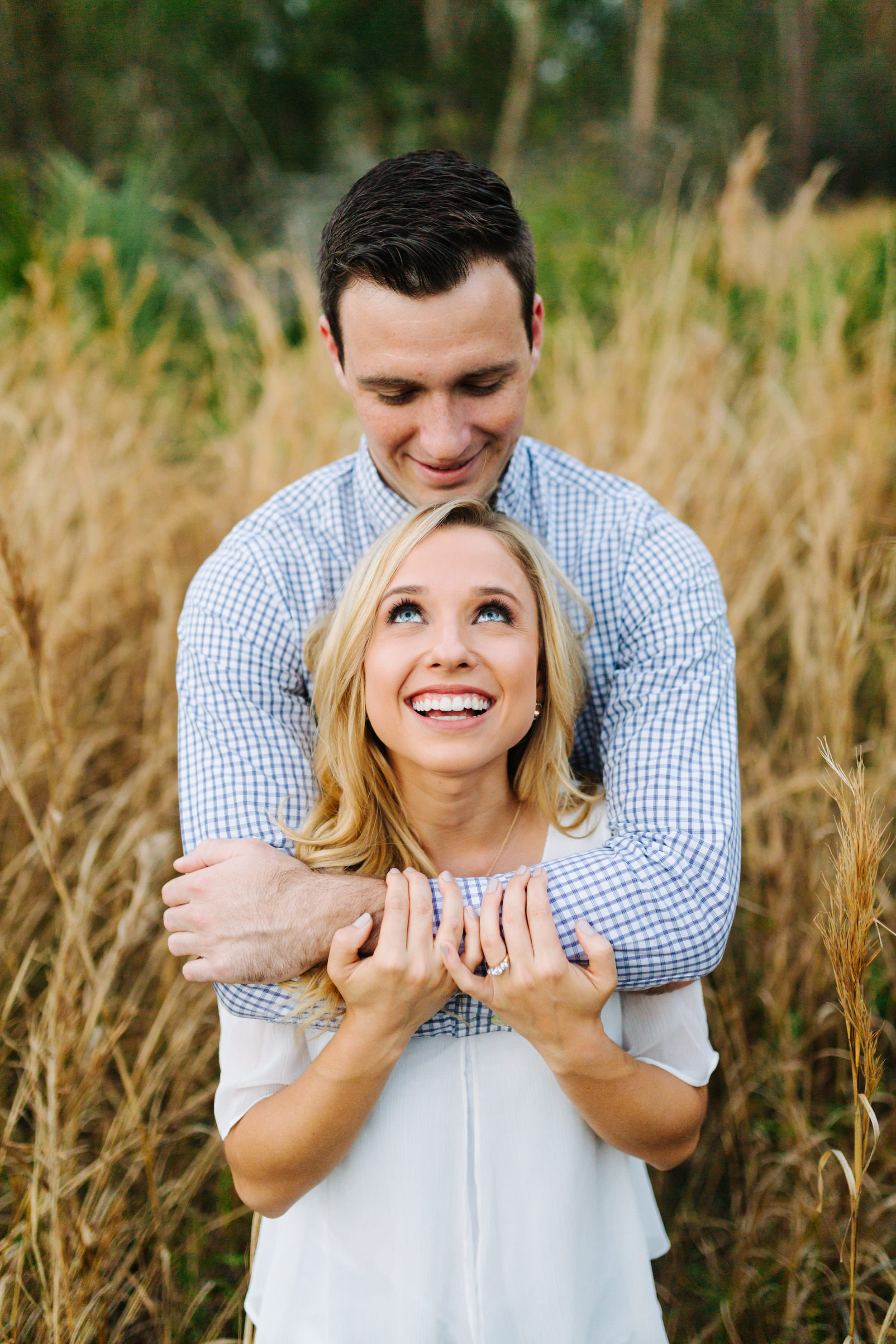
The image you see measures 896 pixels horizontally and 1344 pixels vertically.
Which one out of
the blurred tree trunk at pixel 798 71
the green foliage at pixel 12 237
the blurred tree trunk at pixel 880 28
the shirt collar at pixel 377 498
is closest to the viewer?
the shirt collar at pixel 377 498

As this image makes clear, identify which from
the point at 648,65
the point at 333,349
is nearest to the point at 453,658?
the point at 333,349

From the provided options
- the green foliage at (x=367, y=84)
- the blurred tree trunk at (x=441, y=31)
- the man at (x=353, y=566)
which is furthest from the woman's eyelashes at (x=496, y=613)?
the blurred tree trunk at (x=441, y=31)

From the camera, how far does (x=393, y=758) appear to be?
1.63 metres

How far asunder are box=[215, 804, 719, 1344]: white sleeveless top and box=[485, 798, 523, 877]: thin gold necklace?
29 cm

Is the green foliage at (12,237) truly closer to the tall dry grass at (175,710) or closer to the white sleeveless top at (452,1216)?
the tall dry grass at (175,710)

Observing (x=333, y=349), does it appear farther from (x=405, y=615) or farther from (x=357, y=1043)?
(x=357, y=1043)

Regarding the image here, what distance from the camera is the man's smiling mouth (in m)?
1.46

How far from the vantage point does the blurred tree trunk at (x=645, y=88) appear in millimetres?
10602

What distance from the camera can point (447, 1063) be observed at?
142cm

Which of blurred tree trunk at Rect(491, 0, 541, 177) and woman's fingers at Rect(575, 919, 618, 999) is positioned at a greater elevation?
blurred tree trunk at Rect(491, 0, 541, 177)

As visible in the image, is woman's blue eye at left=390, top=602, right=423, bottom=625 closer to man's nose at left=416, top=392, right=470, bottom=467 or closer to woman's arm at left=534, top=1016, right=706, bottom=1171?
man's nose at left=416, top=392, right=470, bottom=467

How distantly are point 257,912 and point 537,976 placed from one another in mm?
434

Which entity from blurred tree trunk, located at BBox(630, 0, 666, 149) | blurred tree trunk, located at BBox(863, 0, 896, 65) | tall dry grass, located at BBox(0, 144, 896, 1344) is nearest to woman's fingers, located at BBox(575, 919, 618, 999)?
tall dry grass, located at BBox(0, 144, 896, 1344)

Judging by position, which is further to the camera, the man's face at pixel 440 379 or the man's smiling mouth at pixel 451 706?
the man's face at pixel 440 379
